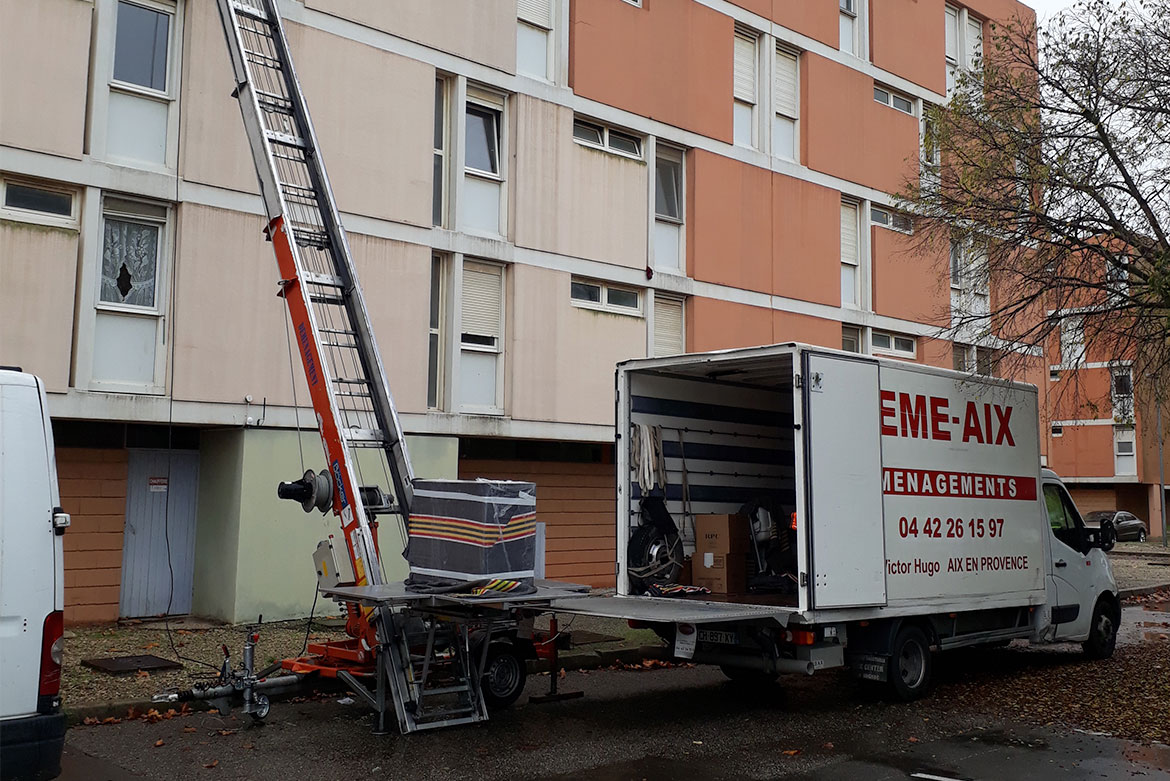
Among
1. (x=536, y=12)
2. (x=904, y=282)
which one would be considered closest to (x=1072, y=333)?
(x=536, y=12)

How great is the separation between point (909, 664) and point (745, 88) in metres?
13.8

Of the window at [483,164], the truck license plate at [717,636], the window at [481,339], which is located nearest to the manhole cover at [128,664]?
the truck license plate at [717,636]

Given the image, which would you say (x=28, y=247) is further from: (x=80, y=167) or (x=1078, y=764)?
(x=1078, y=764)

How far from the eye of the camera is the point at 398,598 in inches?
313

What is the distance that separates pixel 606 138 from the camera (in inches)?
731

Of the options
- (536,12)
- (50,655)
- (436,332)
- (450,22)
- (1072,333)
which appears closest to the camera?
(50,655)

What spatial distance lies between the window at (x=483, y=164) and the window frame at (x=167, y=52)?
4386mm

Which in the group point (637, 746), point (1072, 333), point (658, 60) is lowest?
point (637, 746)

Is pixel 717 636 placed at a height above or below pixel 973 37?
below

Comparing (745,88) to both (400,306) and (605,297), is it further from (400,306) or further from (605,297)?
(400,306)

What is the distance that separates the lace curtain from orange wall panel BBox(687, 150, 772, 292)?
9.49 m

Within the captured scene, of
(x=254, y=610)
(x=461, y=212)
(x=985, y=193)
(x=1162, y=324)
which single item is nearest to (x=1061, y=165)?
(x=985, y=193)

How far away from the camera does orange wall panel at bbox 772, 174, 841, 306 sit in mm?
21203

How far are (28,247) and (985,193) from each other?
36.7ft
